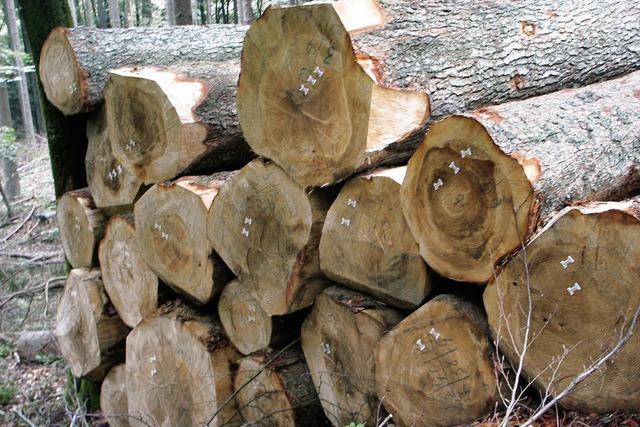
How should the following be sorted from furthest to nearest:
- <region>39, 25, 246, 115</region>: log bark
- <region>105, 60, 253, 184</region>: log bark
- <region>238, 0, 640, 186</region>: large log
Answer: <region>39, 25, 246, 115</region>: log bark
<region>105, 60, 253, 184</region>: log bark
<region>238, 0, 640, 186</region>: large log

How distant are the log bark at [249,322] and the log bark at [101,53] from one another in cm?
153

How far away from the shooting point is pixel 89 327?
4.65 metres

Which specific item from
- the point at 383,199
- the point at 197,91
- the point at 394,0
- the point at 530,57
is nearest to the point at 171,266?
the point at 197,91

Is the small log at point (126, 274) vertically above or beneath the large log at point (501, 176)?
beneath

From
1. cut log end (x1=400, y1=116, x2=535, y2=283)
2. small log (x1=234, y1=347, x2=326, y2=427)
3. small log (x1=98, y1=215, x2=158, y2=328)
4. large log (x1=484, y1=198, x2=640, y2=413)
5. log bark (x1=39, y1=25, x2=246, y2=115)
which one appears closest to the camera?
large log (x1=484, y1=198, x2=640, y2=413)

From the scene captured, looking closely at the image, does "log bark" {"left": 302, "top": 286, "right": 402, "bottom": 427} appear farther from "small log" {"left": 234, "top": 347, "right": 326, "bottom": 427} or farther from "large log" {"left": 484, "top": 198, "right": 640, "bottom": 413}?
"large log" {"left": 484, "top": 198, "right": 640, "bottom": 413}

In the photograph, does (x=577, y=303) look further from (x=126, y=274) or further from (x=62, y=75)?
(x=62, y=75)

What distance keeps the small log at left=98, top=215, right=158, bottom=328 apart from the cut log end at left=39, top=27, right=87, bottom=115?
0.78 meters

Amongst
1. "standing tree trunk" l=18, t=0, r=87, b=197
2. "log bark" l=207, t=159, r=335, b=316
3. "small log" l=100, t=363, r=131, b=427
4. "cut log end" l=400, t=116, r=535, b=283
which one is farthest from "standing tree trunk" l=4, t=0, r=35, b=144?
"cut log end" l=400, t=116, r=535, b=283

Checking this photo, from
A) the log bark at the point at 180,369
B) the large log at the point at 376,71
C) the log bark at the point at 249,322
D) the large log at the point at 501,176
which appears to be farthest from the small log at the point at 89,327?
the large log at the point at 501,176

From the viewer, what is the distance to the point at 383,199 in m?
2.82

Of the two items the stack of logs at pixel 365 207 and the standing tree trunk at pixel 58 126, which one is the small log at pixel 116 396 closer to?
the stack of logs at pixel 365 207

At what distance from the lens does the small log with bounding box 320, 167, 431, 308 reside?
277cm

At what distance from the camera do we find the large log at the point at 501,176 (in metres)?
2.35
